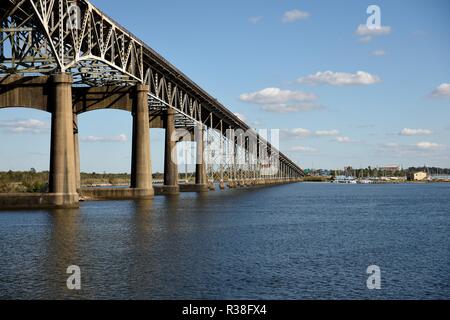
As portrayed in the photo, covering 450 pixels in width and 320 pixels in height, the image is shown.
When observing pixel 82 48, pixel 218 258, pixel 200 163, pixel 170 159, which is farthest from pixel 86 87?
pixel 218 258

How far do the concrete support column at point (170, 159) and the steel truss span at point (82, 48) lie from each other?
95.0 inches

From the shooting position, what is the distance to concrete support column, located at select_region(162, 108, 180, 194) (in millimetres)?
94625

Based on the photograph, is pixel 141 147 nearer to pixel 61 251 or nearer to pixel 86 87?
pixel 86 87

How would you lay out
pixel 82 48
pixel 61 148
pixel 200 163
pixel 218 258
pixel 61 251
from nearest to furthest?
pixel 218 258 → pixel 61 251 → pixel 61 148 → pixel 82 48 → pixel 200 163

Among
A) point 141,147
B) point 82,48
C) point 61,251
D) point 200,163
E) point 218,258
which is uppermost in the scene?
point 82,48

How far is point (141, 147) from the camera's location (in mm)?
76562

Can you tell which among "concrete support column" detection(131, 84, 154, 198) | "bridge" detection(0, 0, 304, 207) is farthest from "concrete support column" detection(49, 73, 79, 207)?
"concrete support column" detection(131, 84, 154, 198)

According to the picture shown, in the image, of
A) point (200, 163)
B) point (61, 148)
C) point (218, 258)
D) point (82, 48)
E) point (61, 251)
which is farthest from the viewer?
point (200, 163)

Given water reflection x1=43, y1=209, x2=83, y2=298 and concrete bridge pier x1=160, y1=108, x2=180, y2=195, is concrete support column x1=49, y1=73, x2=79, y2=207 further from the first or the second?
concrete bridge pier x1=160, y1=108, x2=180, y2=195

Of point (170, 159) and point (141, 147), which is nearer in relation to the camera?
point (141, 147)

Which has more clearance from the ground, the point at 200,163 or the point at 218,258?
the point at 200,163

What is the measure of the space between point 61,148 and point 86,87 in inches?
972

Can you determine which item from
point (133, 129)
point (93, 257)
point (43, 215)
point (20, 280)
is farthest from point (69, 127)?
point (20, 280)
